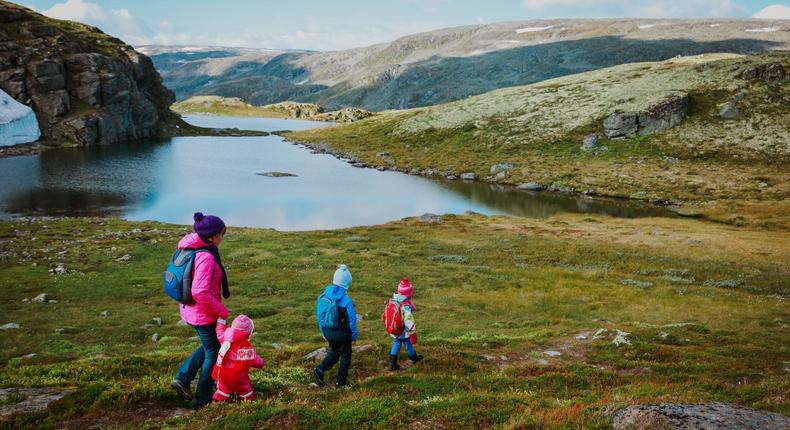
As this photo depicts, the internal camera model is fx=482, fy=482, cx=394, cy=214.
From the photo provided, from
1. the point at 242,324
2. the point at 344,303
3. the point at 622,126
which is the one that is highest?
the point at 622,126

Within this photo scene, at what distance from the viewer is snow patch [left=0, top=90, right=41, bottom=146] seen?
111575 mm

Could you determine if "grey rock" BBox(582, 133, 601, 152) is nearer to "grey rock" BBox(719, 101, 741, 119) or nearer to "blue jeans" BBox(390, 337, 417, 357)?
"grey rock" BBox(719, 101, 741, 119)

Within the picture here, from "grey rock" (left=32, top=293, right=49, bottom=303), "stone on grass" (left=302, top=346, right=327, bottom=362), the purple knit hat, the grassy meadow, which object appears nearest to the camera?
the purple knit hat

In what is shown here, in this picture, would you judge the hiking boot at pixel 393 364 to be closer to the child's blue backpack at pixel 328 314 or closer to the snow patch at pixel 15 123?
the child's blue backpack at pixel 328 314

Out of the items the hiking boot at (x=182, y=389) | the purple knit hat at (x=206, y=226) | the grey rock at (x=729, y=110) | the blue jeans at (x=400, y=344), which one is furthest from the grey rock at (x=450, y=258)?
the grey rock at (x=729, y=110)

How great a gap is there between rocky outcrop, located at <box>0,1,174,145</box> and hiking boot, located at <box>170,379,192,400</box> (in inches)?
5513

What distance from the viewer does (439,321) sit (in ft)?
87.0

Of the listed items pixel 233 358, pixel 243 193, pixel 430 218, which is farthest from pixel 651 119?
pixel 233 358

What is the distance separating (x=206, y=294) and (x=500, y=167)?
107m

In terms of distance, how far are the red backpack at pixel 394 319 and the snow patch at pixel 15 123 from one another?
13007 cm

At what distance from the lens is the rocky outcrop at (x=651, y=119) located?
118 metres

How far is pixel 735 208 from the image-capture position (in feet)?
250

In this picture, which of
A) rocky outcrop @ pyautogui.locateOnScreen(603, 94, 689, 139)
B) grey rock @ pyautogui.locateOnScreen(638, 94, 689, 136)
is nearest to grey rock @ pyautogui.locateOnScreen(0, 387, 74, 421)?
rocky outcrop @ pyautogui.locateOnScreen(603, 94, 689, 139)

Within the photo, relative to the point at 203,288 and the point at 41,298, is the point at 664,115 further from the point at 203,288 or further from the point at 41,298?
the point at 203,288
